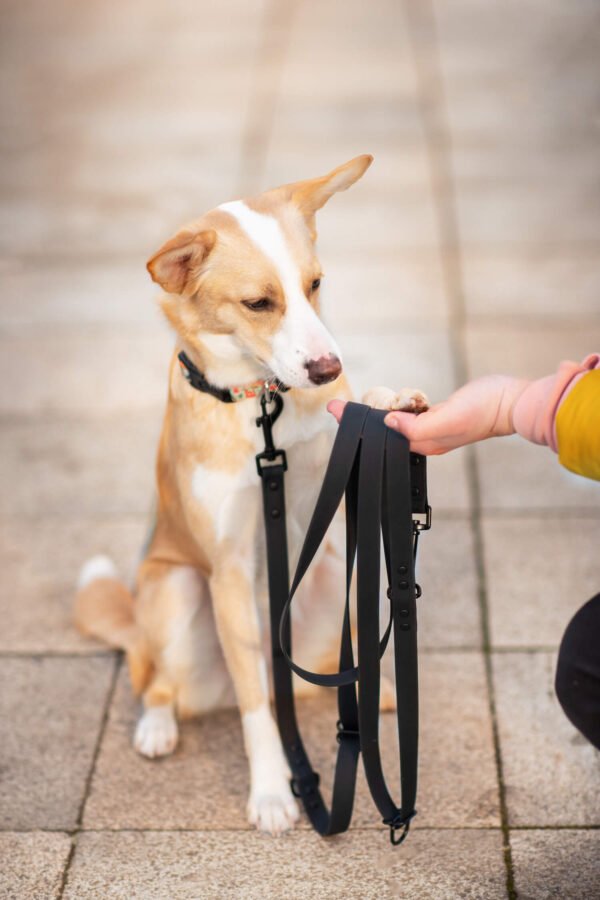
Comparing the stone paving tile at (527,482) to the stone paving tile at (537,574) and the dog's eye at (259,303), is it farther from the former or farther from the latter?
the dog's eye at (259,303)

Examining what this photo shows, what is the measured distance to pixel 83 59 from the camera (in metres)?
10.9

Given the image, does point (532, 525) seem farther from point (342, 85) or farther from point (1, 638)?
point (342, 85)

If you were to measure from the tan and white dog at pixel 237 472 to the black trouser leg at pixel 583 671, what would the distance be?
1.97 feet

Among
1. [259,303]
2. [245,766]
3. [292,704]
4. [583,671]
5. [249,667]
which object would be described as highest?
[259,303]

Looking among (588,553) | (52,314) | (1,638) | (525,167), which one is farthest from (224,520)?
(525,167)

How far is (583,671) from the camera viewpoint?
2.26m

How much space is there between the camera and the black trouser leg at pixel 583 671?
7.39ft

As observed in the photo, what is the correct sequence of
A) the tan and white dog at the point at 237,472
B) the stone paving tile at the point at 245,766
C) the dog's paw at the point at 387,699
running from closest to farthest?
the tan and white dog at the point at 237,472 < the stone paving tile at the point at 245,766 < the dog's paw at the point at 387,699

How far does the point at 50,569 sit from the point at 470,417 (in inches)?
92.5

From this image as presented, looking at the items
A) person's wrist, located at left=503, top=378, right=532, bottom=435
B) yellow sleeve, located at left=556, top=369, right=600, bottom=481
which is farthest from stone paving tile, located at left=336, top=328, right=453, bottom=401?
yellow sleeve, located at left=556, top=369, right=600, bottom=481

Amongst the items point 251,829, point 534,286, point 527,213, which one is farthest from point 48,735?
point 527,213

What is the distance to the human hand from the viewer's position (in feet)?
7.03

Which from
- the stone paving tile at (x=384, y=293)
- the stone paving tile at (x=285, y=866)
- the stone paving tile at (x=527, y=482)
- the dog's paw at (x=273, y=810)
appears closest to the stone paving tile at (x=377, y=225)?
the stone paving tile at (x=384, y=293)

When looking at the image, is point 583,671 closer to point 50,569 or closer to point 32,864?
point 32,864
